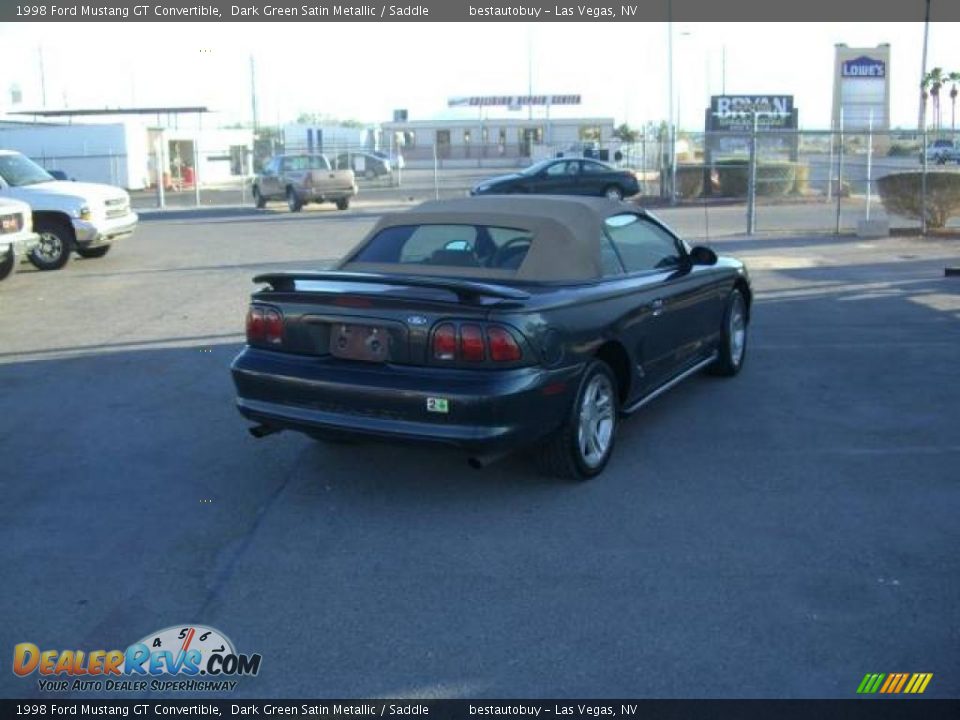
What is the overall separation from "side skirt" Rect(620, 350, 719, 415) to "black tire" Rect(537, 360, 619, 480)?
12.8 inches

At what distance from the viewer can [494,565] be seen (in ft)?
15.5

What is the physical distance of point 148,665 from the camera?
390 cm

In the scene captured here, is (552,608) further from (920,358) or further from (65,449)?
(920,358)

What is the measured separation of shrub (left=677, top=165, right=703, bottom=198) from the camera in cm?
3206

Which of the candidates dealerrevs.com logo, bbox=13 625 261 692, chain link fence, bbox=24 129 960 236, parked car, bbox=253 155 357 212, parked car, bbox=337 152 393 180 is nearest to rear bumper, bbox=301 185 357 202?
parked car, bbox=253 155 357 212

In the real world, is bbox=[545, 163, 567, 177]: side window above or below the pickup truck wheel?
above

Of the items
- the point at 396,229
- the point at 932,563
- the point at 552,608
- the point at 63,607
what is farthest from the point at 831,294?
the point at 63,607

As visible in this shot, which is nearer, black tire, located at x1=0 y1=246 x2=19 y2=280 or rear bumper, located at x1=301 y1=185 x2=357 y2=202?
black tire, located at x1=0 y1=246 x2=19 y2=280

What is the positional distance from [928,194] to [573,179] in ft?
38.2

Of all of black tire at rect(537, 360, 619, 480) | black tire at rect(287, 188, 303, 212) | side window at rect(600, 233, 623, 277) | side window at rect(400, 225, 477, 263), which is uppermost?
side window at rect(400, 225, 477, 263)

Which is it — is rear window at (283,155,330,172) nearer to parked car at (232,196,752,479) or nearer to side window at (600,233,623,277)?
parked car at (232,196,752,479)
